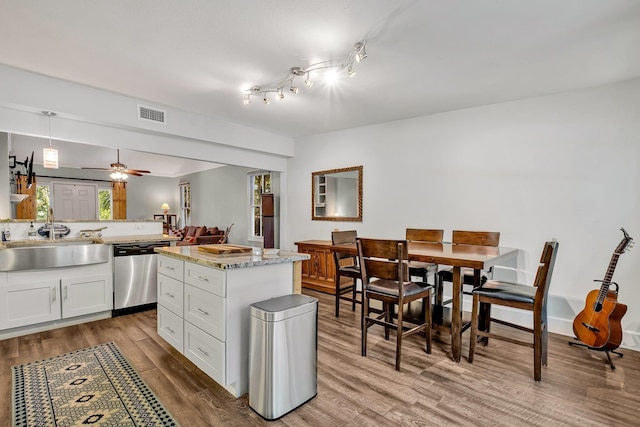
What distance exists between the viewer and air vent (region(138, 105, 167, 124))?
362 centimetres

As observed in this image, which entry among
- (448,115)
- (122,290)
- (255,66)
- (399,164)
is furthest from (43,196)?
(448,115)

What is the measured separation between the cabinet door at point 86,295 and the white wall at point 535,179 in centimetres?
346

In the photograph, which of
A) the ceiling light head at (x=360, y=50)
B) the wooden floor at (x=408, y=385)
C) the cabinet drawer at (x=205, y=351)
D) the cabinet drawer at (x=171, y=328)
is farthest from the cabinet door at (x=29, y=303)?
the ceiling light head at (x=360, y=50)

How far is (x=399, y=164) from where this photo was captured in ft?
14.3

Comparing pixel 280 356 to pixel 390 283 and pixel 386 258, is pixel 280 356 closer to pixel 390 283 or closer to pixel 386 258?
pixel 386 258

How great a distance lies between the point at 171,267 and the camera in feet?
8.36

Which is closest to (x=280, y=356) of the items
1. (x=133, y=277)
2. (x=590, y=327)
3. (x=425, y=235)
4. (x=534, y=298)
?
(x=534, y=298)

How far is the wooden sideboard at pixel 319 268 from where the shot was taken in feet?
15.2

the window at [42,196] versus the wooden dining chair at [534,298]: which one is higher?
the window at [42,196]

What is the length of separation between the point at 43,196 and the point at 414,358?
10.1 meters

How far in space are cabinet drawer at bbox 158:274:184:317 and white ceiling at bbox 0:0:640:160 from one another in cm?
186

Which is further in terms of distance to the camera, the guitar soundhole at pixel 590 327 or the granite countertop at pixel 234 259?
the guitar soundhole at pixel 590 327

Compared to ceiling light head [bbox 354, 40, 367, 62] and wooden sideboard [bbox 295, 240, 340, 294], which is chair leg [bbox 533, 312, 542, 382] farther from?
wooden sideboard [bbox 295, 240, 340, 294]

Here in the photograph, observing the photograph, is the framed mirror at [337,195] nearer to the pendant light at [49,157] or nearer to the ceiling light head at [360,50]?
the ceiling light head at [360,50]
